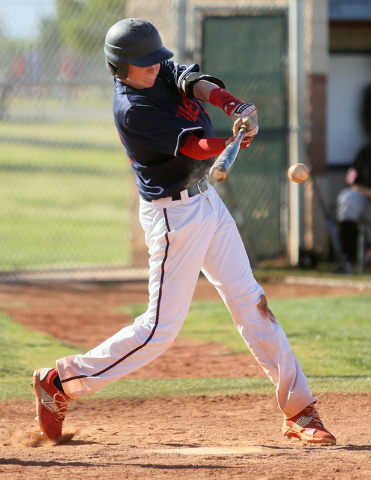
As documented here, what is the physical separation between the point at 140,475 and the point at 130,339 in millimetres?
682

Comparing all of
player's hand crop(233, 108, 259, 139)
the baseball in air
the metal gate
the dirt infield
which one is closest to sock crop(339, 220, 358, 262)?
the metal gate

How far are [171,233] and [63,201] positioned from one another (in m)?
15.6

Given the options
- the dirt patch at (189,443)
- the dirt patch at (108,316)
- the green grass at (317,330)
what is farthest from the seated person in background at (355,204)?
the dirt patch at (189,443)

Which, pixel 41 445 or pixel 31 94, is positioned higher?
pixel 31 94

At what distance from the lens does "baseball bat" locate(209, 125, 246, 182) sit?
274 cm

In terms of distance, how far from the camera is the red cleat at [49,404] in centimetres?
347

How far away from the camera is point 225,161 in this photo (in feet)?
9.25

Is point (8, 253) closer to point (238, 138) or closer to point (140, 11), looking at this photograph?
point (140, 11)

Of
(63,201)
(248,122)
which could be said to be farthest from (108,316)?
(63,201)

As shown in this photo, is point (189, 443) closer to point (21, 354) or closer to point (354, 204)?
point (21, 354)

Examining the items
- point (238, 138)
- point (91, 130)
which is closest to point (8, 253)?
point (238, 138)

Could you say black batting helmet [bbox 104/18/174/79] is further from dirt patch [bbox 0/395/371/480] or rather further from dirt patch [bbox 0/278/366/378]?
dirt patch [bbox 0/278/366/378]

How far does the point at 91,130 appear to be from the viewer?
22.9 metres

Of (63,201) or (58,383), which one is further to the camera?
(63,201)
